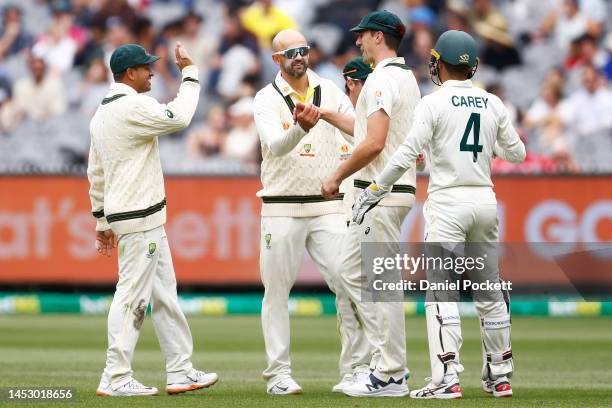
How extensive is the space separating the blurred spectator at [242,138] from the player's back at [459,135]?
10031 millimetres

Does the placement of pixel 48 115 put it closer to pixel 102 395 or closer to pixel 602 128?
pixel 602 128

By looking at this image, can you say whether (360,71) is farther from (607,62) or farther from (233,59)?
(607,62)

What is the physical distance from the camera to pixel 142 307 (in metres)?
8.00

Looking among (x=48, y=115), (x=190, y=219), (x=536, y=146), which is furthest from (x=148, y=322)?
(x=536, y=146)

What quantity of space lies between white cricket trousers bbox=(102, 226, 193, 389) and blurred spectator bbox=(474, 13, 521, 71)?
11456 mm

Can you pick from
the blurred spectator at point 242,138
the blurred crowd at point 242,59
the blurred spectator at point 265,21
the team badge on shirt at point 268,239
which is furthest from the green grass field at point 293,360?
the blurred spectator at point 265,21

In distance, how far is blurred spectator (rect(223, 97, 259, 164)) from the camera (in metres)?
17.5

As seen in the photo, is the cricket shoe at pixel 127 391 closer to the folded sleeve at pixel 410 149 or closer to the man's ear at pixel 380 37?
the folded sleeve at pixel 410 149

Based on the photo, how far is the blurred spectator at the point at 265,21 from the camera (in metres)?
19.0

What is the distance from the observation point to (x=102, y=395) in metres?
7.78

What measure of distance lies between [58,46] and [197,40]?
2089 mm

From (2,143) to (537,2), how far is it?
821cm

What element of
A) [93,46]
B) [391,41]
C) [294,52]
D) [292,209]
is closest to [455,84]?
[391,41]

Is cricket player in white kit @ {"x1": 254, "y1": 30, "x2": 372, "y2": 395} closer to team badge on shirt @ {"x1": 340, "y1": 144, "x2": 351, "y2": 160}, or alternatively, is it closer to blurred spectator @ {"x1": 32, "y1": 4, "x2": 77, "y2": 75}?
team badge on shirt @ {"x1": 340, "y1": 144, "x2": 351, "y2": 160}
